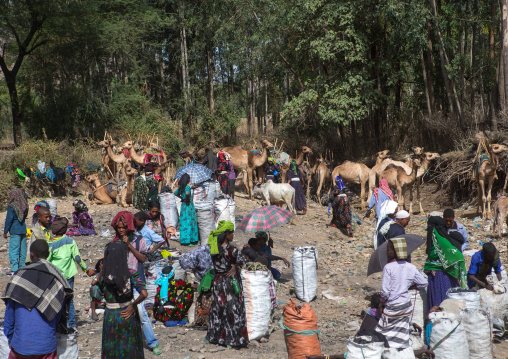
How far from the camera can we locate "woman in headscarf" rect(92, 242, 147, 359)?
4500mm

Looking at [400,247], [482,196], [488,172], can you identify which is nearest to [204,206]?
[400,247]

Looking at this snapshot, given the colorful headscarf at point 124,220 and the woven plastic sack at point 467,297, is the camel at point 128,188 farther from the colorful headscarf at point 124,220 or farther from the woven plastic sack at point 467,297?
the woven plastic sack at point 467,297

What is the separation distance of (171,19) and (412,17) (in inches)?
639

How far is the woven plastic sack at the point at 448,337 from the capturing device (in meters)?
5.13

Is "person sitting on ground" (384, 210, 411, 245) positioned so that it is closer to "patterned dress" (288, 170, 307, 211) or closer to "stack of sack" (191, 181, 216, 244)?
"stack of sack" (191, 181, 216, 244)

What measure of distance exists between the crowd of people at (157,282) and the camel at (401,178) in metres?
7.86

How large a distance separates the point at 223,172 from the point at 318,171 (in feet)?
20.4

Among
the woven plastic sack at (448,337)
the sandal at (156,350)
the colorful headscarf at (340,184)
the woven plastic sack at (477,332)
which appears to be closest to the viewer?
the woven plastic sack at (448,337)

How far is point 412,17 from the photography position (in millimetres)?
18281

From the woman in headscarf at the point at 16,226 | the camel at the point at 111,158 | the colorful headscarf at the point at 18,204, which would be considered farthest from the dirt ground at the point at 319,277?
the camel at the point at 111,158

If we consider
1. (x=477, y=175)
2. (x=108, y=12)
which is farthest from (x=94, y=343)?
(x=108, y=12)

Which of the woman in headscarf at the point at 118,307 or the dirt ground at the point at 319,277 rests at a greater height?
the woman in headscarf at the point at 118,307

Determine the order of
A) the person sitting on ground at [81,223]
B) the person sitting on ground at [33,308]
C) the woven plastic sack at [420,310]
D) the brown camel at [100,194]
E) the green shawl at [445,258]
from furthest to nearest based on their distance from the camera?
the brown camel at [100,194], the person sitting on ground at [81,223], the woven plastic sack at [420,310], the green shawl at [445,258], the person sitting on ground at [33,308]

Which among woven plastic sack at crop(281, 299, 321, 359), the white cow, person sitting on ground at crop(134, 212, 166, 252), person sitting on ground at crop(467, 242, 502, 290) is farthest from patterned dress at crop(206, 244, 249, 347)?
the white cow
